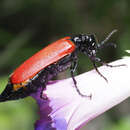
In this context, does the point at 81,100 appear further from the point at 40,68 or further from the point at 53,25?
the point at 53,25

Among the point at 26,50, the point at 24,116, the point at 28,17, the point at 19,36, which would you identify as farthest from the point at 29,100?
the point at 28,17

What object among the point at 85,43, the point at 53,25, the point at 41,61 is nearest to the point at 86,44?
the point at 85,43

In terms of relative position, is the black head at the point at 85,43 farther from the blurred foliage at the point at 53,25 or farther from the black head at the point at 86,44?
the blurred foliage at the point at 53,25

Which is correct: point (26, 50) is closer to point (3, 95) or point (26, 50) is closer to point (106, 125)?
point (106, 125)

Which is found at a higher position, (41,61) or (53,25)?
(41,61)

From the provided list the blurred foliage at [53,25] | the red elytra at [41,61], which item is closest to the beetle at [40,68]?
the red elytra at [41,61]

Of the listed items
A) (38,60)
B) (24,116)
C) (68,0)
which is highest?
(38,60)
